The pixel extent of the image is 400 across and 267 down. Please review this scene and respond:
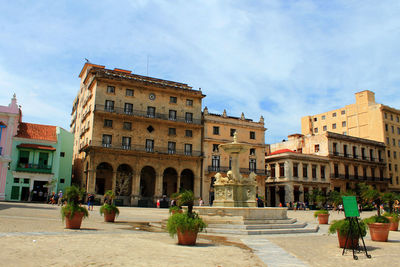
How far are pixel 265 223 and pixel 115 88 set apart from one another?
1250 inches

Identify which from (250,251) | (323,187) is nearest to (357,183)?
(323,187)

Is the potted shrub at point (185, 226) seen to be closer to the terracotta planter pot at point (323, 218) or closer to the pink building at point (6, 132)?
the terracotta planter pot at point (323, 218)

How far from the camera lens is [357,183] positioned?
55.2 meters

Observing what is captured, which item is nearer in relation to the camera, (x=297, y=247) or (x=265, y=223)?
(x=297, y=247)

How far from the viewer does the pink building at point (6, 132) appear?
36.3m

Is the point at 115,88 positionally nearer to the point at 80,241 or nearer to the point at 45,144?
the point at 45,144

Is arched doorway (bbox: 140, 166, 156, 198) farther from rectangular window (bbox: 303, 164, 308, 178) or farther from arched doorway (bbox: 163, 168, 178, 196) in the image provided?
rectangular window (bbox: 303, 164, 308, 178)

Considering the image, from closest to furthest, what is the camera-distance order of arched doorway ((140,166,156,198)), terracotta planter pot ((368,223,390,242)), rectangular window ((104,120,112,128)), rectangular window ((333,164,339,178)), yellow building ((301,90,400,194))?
terracotta planter pot ((368,223,390,242)) < rectangular window ((104,120,112,128)) < arched doorway ((140,166,156,198)) < rectangular window ((333,164,339,178)) < yellow building ((301,90,400,194))

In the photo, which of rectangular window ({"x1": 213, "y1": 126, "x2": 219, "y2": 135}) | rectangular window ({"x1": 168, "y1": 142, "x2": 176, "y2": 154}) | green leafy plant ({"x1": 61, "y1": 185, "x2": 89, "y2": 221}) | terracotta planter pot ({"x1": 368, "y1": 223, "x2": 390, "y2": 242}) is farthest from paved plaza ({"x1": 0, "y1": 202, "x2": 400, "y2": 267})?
rectangular window ({"x1": 213, "y1": 126, "x2": 219, "y2": 135})

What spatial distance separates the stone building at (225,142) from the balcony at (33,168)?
62.0 ft

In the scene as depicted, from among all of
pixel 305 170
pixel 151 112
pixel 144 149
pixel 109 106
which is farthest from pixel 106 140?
pixel 305 170

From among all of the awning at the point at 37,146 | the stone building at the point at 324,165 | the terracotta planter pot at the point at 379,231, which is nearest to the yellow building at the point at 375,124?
the stone building at the point at 324,165

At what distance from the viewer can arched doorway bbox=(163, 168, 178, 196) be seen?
45500 millimetres

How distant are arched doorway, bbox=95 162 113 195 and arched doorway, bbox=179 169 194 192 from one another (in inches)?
377
